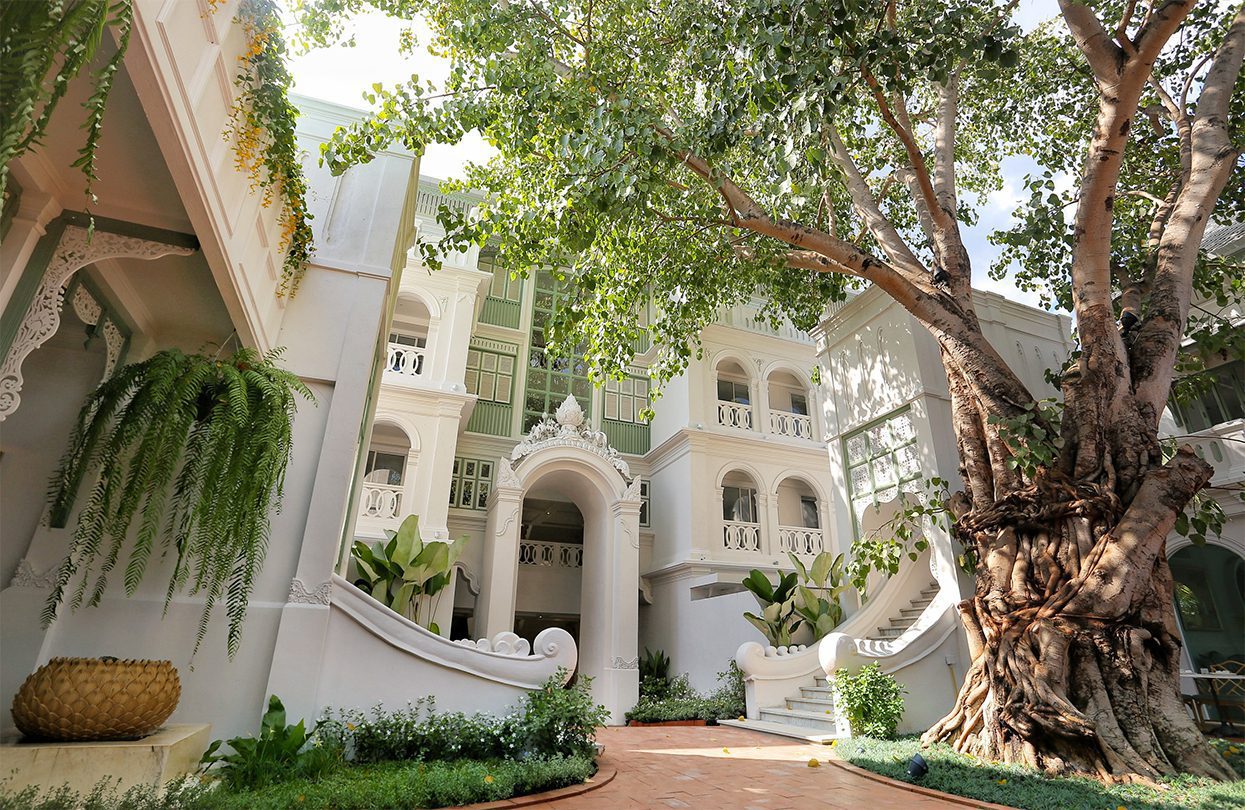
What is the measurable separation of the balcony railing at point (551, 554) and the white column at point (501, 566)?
1993mm

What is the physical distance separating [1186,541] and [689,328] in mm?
8064

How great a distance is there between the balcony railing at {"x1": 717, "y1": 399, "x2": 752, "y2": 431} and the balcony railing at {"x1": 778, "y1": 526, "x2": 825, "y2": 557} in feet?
7.80

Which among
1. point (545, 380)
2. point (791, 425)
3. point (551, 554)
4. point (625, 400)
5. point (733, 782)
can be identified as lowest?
point (733, 782)

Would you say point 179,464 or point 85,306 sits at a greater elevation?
point 85,306

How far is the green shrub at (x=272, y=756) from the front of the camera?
3879 millimetres

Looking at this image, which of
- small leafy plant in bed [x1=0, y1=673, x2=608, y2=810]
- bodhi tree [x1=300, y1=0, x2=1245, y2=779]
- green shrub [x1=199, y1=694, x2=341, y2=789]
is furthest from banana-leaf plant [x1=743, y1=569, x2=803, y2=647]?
green shrub [x1=199, y1=694, x2=341, y2=789]

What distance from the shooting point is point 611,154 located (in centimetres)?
568

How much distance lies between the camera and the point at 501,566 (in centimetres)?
1059

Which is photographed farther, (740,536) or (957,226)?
(740,536)

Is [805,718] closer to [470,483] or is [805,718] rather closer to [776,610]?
[776,610]

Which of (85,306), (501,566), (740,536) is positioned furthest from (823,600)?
(85,306)

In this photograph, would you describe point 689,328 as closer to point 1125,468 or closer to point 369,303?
point 369,303

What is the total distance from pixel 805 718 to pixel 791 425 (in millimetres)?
7440

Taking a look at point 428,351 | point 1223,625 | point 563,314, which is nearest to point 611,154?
point 563,314
